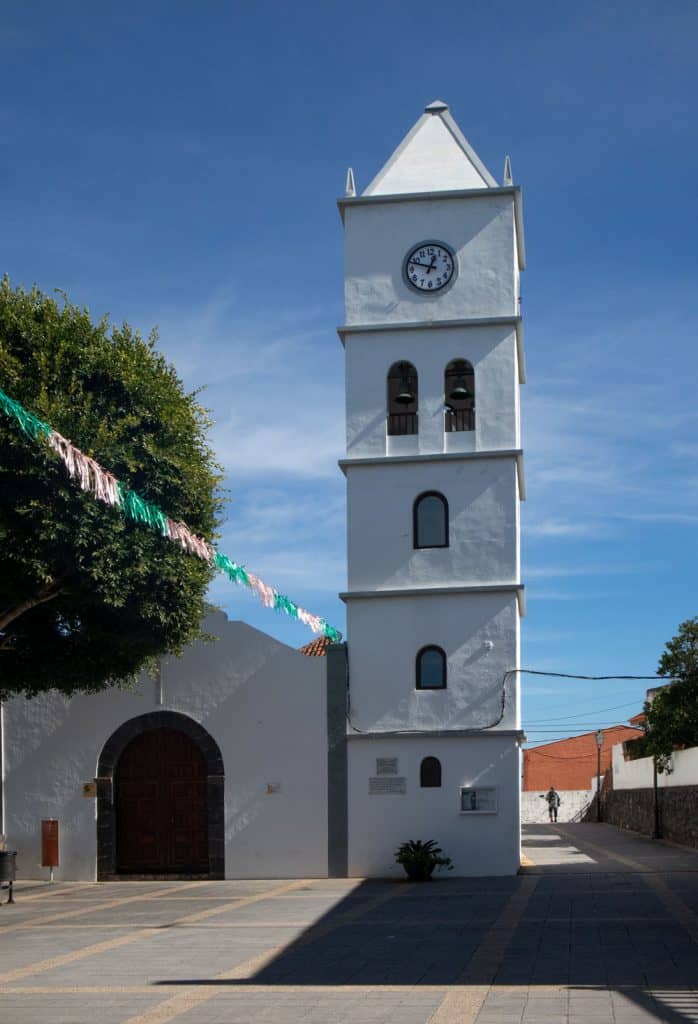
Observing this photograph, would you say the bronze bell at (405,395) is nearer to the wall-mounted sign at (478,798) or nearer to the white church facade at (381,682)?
the white church facade at (381,682)

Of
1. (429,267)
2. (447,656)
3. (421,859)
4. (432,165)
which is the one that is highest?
(432,165)

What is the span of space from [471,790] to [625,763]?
2234cm

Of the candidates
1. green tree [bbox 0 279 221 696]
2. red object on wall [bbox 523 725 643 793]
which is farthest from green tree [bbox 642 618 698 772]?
red object on wall [bbox 523 725 643 793]

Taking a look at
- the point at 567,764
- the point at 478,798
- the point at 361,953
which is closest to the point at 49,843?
the point at 478,798

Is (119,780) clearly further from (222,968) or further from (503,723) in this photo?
(222,968)

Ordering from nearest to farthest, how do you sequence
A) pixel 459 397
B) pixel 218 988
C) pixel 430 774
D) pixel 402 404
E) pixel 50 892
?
1. pixel 218 988
2. pixel 50 892
3. pixel 430 774
4. pixel 459 397
5. pixel 402 404

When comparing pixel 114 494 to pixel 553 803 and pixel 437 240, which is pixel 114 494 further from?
pixel 553 803

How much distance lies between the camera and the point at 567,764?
215 feet

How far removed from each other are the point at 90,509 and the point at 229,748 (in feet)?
25.2

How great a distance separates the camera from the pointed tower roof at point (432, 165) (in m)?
27.4

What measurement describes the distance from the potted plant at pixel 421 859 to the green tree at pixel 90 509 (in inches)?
227

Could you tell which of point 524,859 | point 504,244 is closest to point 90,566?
point 504,244

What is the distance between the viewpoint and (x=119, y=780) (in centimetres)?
2681

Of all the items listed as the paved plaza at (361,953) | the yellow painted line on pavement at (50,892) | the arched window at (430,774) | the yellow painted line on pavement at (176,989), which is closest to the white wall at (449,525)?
the arched window at (430,774)
